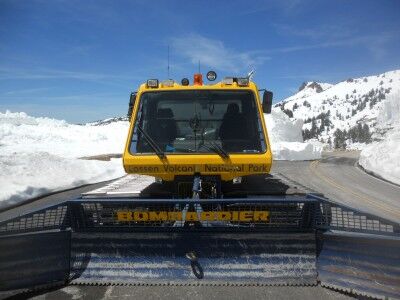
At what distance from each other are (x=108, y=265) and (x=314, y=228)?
2583 millimetres

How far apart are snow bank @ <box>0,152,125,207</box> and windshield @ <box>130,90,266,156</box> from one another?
637cm

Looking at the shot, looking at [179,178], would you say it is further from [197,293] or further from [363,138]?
[363,138]

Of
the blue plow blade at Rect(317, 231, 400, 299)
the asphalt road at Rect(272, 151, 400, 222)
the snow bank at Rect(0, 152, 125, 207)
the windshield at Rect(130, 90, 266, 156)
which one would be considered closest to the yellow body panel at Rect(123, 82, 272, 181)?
the windshield at Rect(130, 90, 266, 156)

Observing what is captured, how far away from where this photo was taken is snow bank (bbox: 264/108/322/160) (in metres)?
32.2

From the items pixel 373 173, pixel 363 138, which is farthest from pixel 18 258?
pixel 363 138

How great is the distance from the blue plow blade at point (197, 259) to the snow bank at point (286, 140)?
90.1 ft

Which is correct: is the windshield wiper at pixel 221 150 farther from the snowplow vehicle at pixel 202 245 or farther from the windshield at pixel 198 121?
the snowplow vehicle at pixel 202 245

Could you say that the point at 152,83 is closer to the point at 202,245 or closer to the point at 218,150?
the point at 218,150

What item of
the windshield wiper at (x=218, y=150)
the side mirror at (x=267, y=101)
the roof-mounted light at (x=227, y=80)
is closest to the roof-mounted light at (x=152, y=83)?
the roof-mounted light at (x=227, y=80)

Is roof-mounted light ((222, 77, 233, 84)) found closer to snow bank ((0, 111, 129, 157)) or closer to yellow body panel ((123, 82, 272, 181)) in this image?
yellow body panel ((123, 82, 272, 181))

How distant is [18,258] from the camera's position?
421 cm

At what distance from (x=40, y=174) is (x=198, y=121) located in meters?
9.67

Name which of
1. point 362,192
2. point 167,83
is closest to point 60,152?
point 362,192

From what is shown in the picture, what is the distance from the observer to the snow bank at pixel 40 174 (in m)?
11.3
